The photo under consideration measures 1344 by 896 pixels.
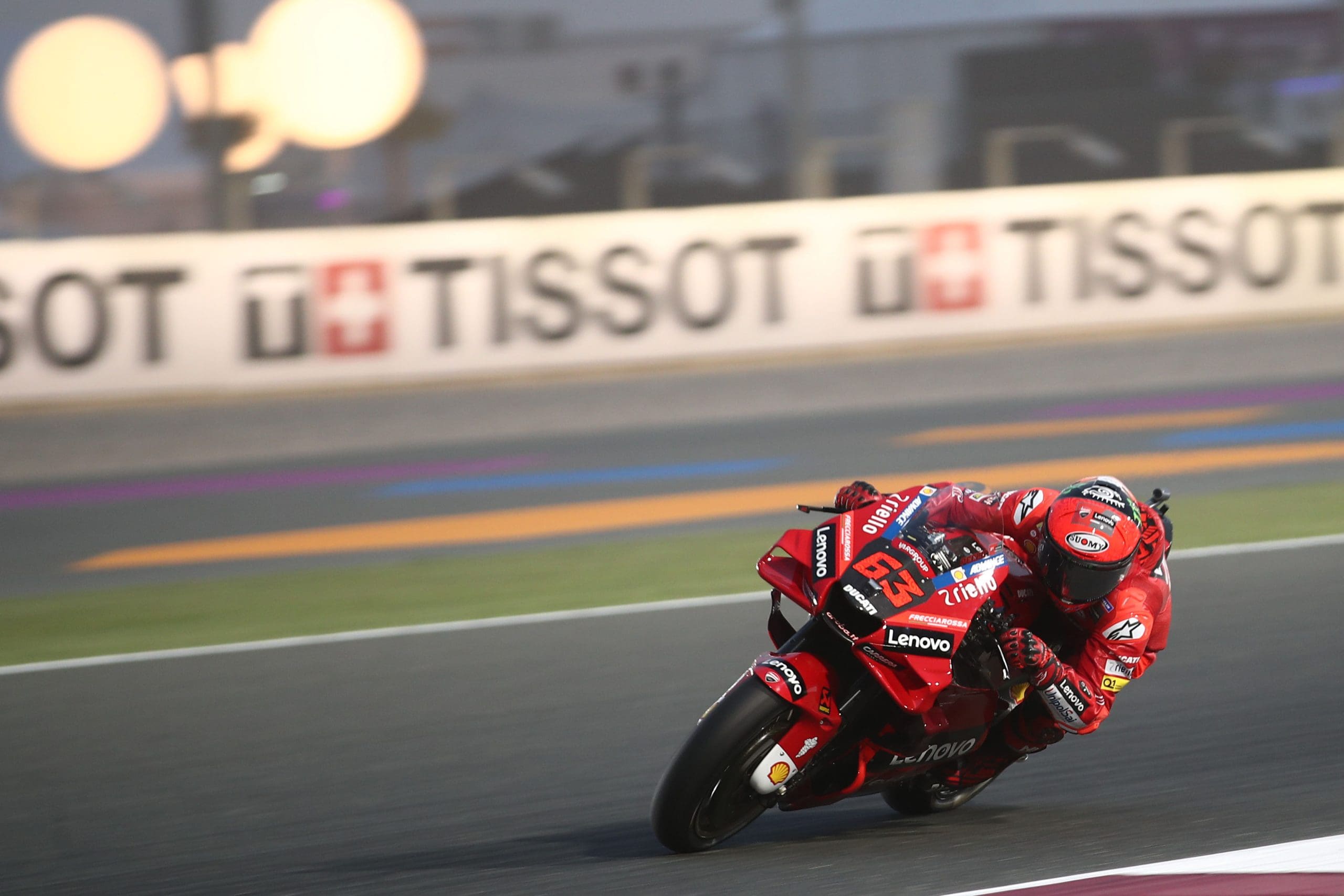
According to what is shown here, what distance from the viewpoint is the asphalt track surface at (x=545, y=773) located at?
4.73 metres

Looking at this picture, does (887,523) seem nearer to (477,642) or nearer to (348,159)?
(477,642)

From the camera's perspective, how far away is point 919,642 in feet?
14.0

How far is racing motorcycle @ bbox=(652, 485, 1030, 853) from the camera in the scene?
14.1ft

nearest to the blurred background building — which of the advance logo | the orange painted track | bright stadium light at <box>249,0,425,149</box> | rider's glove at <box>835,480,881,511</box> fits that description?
bright stadium light at <box>249,0,425,149</box>

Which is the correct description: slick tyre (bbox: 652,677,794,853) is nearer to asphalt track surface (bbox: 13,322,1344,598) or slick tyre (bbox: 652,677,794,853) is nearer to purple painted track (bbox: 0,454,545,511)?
asphalt track surface (bbox: 13,322,1344,598)

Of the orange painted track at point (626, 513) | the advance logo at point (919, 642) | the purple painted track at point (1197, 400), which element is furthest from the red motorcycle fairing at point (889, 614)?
the purple painted track at point (1197, 400)

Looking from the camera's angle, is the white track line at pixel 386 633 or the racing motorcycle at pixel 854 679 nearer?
the racing motorcycle at pixel 854 679

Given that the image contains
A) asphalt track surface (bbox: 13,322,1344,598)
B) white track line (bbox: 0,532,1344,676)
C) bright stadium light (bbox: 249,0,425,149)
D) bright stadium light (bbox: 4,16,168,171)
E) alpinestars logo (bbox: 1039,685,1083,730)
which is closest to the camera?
alpinestars logo (bbox: 1039,685,1083,730)

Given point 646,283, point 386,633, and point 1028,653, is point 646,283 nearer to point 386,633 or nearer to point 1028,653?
point 386,633

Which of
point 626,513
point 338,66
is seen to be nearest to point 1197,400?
point 626,513

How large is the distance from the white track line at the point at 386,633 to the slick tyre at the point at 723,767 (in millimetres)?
3140

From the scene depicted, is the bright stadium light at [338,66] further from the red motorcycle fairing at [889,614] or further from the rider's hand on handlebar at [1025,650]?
the rider's hand on handlebar at [1025,650]

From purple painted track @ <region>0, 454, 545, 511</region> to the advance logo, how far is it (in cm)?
785

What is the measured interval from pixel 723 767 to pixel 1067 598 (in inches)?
40.6
